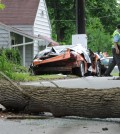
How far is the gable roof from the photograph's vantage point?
3372 centimetres

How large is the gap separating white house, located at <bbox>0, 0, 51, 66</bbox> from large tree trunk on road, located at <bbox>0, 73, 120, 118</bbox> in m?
23.4

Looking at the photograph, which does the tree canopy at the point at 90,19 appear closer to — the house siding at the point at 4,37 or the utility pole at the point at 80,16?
the house siding at the point at 4,37

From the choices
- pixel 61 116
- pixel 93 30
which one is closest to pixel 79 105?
pixel 61 116

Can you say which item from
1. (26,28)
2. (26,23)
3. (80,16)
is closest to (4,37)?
(26,23)

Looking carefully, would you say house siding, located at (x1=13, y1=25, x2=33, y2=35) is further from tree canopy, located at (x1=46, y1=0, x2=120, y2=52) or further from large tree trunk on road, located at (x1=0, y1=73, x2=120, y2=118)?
large tree trunk on road, located at (x1=0, y1=73, x2=120, y2=118)

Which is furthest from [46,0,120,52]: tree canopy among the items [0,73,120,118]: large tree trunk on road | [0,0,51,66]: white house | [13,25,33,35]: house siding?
[0,73,120,118]: large tree trunk on road

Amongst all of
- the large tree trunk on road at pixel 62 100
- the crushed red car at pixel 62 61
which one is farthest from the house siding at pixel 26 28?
the large tree trunk on road at pixel 62 100

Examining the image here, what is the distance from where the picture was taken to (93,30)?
61.8 meters

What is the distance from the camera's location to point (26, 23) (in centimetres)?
3359

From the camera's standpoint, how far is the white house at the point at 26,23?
109 ft

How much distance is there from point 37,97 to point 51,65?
11566 mm

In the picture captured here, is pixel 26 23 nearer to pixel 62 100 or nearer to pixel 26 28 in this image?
pixel 26 28

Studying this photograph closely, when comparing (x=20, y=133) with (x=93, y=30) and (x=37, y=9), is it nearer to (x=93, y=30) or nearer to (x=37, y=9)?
(x=37, y=9)

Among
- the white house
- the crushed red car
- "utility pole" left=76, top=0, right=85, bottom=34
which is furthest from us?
the white house
